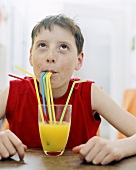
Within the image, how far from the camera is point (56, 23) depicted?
114 centimetres

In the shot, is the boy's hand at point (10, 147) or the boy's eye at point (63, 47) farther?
the boy's eye at point (63, 47)

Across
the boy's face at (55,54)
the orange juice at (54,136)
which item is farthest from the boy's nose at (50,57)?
the orange juice at (54,136)

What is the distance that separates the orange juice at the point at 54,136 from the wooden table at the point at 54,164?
0.09 ft

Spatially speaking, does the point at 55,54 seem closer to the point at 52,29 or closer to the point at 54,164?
the point at 52,29

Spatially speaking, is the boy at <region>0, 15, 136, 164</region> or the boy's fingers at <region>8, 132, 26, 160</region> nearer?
the boy's fingers at <region>8, 132, 26, 160</region>

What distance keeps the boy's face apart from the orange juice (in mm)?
254

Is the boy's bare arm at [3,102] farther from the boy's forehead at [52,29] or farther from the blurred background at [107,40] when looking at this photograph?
the blurred background at [107,40]

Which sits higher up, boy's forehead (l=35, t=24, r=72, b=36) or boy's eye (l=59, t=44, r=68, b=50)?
boy's forehead (l=35, t=24, r=72, b=36)

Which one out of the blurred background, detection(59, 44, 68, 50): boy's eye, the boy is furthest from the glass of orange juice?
the blurred background

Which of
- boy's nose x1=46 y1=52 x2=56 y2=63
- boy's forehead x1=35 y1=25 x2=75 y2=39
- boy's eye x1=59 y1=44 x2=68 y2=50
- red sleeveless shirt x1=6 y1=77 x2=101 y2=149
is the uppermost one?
boy's forehead x1=35 y1=25 x2=75 y2=39

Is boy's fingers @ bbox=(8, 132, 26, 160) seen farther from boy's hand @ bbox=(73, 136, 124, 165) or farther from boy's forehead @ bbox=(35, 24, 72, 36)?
boy's forehead @ bbox=(35, 24, 72, 36)

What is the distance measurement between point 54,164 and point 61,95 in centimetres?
58

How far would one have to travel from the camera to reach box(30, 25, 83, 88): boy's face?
1030mm

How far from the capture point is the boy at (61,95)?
106 centimetres
